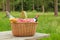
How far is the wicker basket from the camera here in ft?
17.0

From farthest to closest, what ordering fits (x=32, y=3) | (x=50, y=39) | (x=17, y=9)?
(x=17, y=9)
(x=32, y=3)
(x=50, y=39)

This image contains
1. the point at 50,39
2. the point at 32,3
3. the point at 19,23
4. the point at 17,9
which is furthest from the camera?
the point at 17,9

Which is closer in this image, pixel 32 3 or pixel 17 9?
pixel 32 3

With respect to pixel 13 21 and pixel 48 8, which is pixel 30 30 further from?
pixel 48 8

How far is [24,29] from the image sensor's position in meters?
5.20

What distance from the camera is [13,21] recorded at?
5203 millimetres

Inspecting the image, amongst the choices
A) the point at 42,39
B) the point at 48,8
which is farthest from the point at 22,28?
the point at 48,8

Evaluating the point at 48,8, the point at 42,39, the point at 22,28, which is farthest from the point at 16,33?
the point at 48,8

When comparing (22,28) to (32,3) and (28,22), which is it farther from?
(32,3)

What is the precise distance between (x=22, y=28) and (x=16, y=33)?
0.72 feet

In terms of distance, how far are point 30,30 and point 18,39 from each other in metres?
0.48

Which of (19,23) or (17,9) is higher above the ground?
(19,23)

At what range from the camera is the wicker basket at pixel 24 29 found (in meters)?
5.18

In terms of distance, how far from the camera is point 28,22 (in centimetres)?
519
